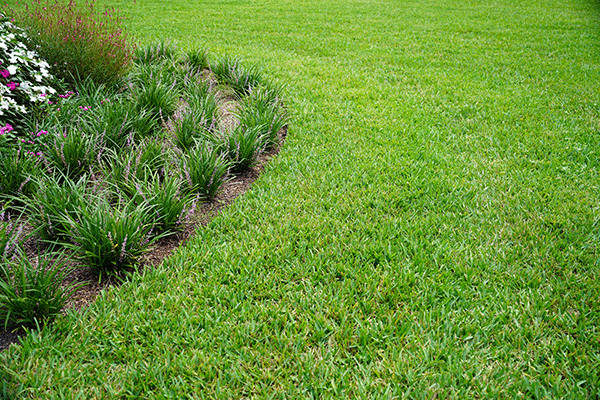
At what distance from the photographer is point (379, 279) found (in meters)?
2.49

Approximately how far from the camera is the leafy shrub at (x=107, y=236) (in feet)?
7.70

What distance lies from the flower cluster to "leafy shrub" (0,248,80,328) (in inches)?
77.8

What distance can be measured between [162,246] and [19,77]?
2.52 meters

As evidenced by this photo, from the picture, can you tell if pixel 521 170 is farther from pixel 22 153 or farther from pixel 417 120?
pixel 22 153

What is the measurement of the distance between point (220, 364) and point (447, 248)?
5.73 feet

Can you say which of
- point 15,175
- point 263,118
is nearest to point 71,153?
point 15,175

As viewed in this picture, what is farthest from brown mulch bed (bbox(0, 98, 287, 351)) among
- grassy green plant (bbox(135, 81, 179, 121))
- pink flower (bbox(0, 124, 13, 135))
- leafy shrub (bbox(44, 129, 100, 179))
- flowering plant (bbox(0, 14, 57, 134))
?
flowering plant (bbox(0, 14, 57, 134))

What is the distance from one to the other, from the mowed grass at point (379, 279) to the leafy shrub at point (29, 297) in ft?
0.34

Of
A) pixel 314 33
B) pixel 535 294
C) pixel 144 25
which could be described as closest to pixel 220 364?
pixel 535 294

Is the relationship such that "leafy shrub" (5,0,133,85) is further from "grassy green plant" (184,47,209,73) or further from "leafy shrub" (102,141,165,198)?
"leafy shrub" (102,141,165,198)

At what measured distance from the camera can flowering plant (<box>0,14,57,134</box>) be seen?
351 centimetres

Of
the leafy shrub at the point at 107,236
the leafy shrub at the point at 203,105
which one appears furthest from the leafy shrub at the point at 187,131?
the leafy shrub at the point at 107,236

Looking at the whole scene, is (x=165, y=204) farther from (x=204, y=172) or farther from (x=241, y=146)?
(x=241, y=146)

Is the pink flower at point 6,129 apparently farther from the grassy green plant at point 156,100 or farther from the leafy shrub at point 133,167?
the grassy green plant at point 156,100
